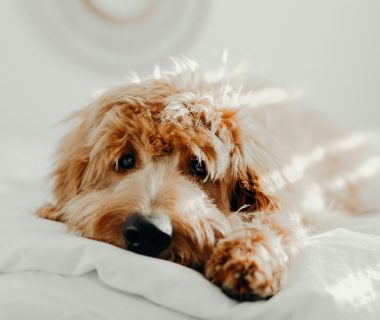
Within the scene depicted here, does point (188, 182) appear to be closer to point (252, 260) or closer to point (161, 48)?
point (252, 260)

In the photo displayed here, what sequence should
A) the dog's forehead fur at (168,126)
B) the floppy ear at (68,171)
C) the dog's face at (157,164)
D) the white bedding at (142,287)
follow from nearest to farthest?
the white bedding at (142,287) < the dog's face at (157,164) < the dog's forehead fur at (168,126) < the floppy ear at (68,171)

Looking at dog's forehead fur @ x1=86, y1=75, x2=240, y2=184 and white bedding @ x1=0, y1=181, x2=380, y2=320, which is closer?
white bedding @ x1=0, y1=181, x2=380, y2=320

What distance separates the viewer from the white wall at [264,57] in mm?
4168

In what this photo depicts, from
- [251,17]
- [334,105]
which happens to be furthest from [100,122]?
[334,105]

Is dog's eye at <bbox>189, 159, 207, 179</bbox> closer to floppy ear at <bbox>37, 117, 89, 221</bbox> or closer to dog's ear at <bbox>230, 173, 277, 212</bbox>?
dog's ear at <bbox>230, 173, 277, 212</bbox>

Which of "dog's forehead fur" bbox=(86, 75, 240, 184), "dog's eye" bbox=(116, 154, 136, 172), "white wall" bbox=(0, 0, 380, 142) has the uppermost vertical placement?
"dog's forehead fur" bbox=(86, 75, 240, 184)

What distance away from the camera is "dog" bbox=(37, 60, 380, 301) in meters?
1.43

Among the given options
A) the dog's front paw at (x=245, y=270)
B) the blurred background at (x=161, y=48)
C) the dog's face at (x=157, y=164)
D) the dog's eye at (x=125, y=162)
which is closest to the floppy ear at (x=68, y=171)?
the dog's face at (x=157, y=164)

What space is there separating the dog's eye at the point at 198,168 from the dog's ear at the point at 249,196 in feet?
0.40

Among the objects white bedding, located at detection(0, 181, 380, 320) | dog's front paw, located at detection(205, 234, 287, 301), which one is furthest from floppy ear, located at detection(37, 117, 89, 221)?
dog's front paw, located at detection(205, 234, 287, 301)

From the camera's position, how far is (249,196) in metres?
1.87

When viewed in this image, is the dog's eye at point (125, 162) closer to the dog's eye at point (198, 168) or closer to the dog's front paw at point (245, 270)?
the dog's eye at point (198, 168)

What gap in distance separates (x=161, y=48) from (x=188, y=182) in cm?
270

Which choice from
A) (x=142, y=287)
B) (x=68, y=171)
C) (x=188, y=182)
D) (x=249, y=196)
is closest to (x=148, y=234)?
(x=142, y=287)
